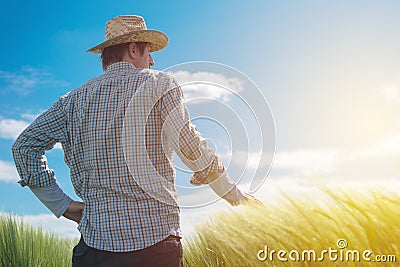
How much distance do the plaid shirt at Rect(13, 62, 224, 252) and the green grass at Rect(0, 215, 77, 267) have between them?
76.6 inches

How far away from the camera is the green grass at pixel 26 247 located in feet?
13.4

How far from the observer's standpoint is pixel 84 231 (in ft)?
7.84

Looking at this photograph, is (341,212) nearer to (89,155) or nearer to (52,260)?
(89,155)

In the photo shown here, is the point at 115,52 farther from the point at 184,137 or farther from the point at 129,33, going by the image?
the point at 184,137

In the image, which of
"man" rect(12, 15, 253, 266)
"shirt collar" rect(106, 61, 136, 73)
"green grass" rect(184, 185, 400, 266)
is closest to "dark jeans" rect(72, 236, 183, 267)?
"man" rect(12, 15, 253, 266)

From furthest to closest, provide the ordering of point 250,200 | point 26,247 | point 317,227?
point 26,247 < point 250,200 < point 317,227

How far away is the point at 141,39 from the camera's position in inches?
106

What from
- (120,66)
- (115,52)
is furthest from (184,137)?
(115,52)

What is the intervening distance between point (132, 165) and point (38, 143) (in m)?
0.59

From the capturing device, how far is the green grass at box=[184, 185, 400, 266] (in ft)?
6.50

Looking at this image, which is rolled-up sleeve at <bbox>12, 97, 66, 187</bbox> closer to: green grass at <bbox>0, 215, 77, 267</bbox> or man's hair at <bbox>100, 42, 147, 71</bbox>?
man's hair at <bbox>100, 42, 147, 71</bbox>

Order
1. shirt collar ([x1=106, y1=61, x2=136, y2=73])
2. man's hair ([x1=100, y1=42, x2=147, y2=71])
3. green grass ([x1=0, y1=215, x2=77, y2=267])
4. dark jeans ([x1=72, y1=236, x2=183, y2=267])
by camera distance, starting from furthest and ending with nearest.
→ 1. green grass ([x1=0, y1=215, x2=77, y2=267])
2. man's hair ([x1=100, y1=42, x2=147, y2=71])
3. shirt collar ([x1=106, y1=61, x2=136, y2=73])
4. dark jeans ([x1=72, y1=236, x2=183, y2=267])

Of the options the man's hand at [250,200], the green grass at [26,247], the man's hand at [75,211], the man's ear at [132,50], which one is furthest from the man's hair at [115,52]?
the green grass at [26,247]

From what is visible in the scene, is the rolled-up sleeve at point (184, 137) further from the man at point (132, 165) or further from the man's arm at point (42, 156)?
the man's arm at point (42, 156)
